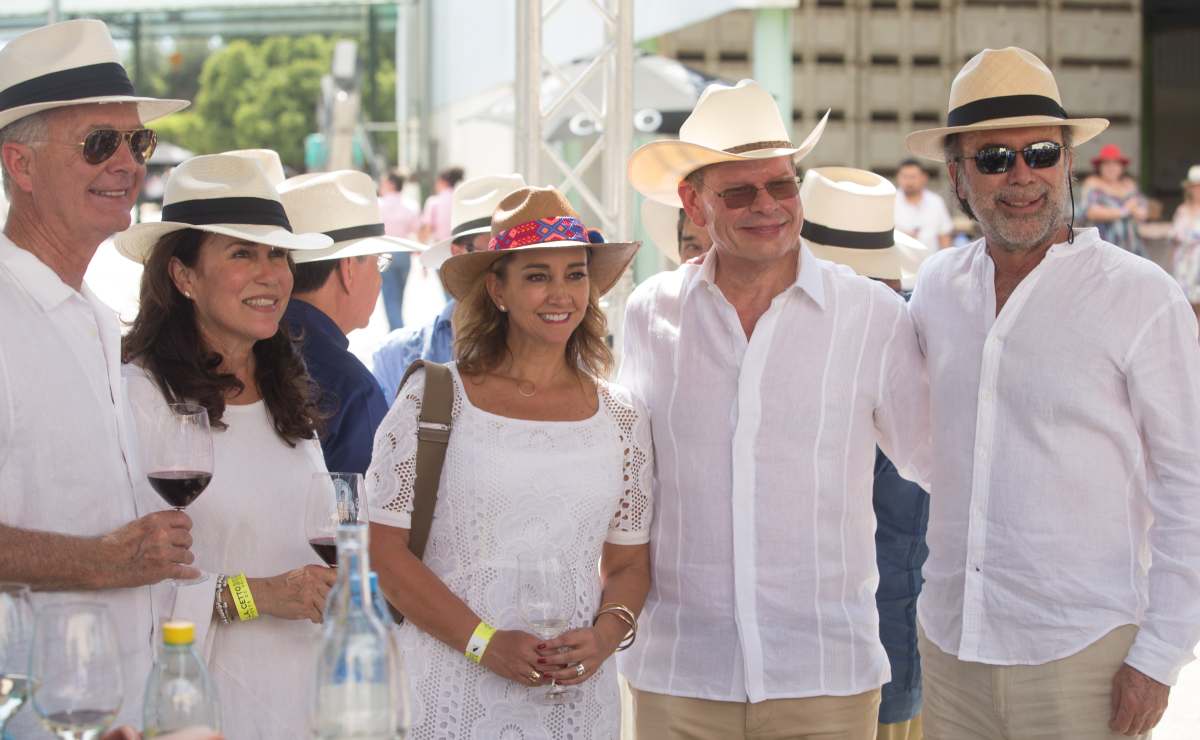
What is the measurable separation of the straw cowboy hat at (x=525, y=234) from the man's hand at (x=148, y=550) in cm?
106

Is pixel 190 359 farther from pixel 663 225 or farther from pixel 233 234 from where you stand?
pixel 663 225

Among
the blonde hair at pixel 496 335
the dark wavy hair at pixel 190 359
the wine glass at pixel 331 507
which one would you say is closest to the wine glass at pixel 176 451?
the wine glass at pixel 331 507

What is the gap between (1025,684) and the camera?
3340mm

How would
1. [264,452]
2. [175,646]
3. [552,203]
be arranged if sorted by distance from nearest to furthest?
[175,646], [264,452], [552,203]

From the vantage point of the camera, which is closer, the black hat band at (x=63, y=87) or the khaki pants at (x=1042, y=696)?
the black hat band at (x=63, y=87)

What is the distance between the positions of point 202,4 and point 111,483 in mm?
22820

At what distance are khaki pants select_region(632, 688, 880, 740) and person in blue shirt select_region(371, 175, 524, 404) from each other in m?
2.32

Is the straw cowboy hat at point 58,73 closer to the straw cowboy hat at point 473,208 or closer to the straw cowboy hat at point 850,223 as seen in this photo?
the straw cowboy hat at point 850,223

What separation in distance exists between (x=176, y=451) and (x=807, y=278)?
160cm

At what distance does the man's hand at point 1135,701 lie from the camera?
3193mm

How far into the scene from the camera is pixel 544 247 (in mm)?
3477

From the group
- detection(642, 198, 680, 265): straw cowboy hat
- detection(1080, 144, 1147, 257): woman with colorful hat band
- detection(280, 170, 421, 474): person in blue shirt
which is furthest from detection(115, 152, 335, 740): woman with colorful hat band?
detection(1080, 144, 1147, 257): woman with colorful hat band

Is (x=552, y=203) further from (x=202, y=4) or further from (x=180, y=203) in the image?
(x=202, y=4)

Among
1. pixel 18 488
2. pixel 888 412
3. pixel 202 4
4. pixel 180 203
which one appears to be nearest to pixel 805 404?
pixel 888 412
